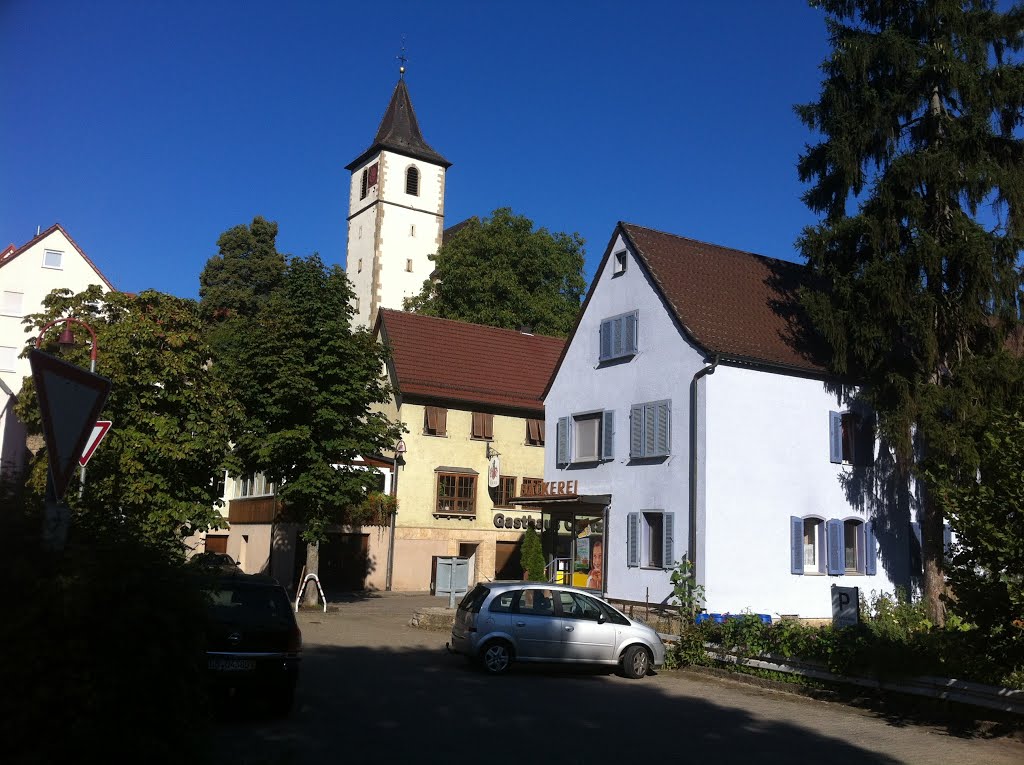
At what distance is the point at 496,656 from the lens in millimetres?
15820

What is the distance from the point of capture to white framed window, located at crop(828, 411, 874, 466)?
2608cm

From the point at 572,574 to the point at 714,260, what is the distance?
1027cm

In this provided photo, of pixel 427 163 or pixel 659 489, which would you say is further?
pixel 427 163

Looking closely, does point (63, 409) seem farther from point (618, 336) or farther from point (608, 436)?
point (618, 336)

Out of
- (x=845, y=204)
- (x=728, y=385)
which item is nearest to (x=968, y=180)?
(x=845, y=204)

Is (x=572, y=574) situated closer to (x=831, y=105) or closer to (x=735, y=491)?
(x=735, y=491)

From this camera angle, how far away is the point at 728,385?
2458 centimetres

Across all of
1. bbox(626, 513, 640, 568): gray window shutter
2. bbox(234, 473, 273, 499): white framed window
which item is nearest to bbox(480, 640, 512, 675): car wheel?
bbox(626, 513, 640, 568): gray window shutter

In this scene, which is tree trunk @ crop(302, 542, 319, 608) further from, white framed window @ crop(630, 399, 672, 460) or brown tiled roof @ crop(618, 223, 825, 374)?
brown tiled roof @ crop(618, 223, 825, 374)

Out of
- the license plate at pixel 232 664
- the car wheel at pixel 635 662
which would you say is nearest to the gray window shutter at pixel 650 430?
the car wheel at pixel 635 662

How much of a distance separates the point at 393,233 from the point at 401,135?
830 centimetres

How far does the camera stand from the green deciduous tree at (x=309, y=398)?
26734 mm

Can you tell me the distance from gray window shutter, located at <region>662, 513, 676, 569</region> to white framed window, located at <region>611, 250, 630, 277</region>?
24.5 feet

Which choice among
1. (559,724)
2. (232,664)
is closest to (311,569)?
(232,664)
